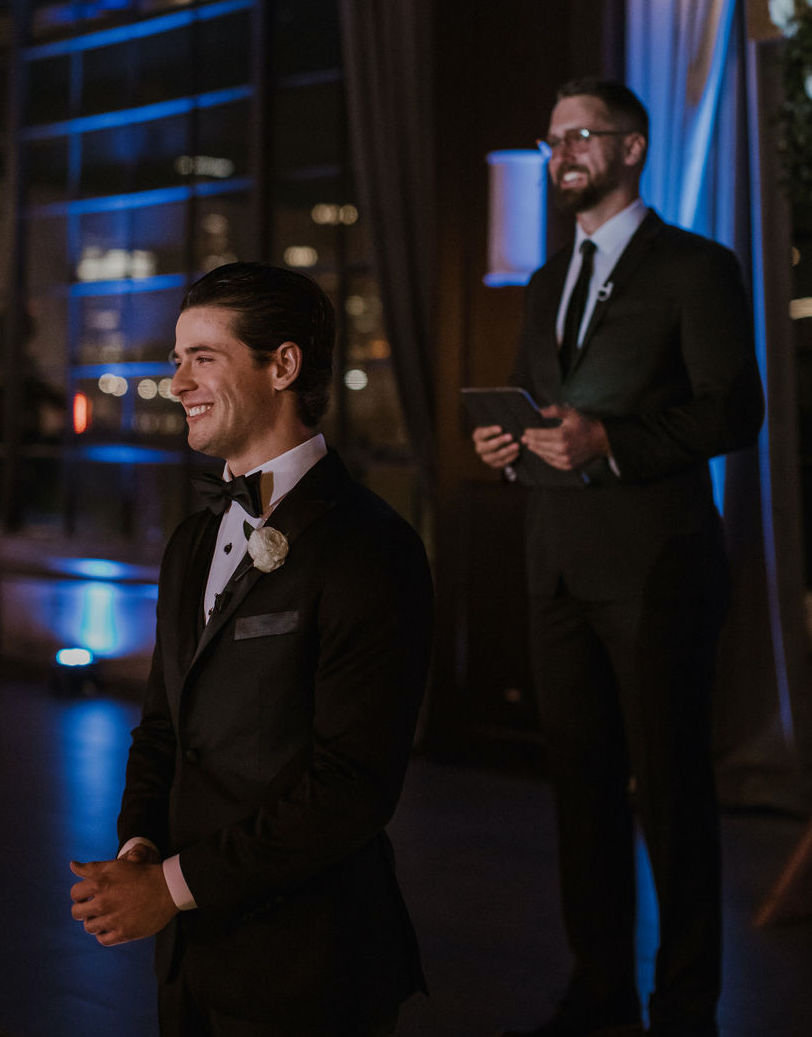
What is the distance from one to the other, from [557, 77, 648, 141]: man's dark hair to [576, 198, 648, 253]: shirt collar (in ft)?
0.44

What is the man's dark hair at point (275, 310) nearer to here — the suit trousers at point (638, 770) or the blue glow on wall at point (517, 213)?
the suit trousers at point (638, 770)

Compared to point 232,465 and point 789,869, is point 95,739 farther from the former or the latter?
point 232,465

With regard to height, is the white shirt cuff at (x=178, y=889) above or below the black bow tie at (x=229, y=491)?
below

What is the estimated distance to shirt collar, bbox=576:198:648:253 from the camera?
8.56 feet

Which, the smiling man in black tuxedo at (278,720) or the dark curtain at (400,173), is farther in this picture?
the dark curtain at (400,173)

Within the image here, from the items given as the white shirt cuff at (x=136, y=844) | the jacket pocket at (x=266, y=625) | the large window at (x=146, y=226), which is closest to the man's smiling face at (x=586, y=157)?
the jacket pocket at (x=266, y=625)

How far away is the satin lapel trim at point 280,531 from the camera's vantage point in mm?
1521

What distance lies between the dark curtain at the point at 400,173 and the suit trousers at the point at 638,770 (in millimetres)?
2805

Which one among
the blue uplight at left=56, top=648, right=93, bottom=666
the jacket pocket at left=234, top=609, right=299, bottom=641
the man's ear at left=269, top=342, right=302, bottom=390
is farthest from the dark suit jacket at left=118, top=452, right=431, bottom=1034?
the blue uplight at left=56, top=648, right=93, bottom=666

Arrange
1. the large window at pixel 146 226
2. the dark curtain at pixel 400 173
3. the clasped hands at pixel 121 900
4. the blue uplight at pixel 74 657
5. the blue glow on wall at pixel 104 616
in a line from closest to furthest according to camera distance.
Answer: the clasped hands at pixel 121 900 → the dark curtain at pixel 400 173 → the large window at pixel 146 226 → the blue uplight at pixel 74 657 → the blue glow on wall at pixel 104 616

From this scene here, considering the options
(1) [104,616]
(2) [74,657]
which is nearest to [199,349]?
(2) [74,657]

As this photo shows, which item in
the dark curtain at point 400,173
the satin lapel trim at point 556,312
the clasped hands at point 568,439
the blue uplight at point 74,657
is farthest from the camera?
the blue uplight at point 74,657

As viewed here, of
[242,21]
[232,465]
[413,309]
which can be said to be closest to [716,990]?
[232,465]

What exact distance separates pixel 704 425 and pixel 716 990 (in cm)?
97
